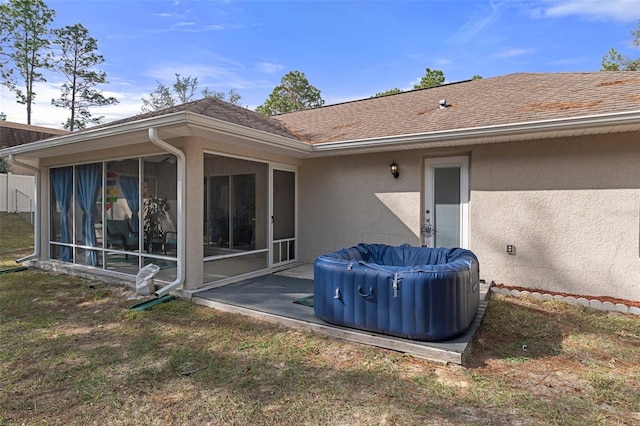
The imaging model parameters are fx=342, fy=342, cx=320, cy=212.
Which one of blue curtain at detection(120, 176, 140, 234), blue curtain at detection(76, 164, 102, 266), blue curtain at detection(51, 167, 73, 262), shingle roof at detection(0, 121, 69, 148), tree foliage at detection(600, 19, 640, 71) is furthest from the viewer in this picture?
tree foliage at detection(600, 19, 640, 71)

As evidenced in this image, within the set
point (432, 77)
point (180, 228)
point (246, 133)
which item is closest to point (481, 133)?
point (246, 133)

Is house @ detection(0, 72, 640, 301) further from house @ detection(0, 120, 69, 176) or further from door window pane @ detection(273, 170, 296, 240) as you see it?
house @ detection(0, 120, 69, 176)

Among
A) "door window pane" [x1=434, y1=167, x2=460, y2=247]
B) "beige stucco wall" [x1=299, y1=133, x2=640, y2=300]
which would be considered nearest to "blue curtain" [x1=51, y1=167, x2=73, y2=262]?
"beige stucco wall" [x1=299, y1=133, x2=640, y2=300]

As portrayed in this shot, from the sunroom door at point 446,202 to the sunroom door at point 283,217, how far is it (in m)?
2.84

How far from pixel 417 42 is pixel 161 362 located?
31.9ft

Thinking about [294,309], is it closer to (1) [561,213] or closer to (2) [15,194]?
(1) [561,213]

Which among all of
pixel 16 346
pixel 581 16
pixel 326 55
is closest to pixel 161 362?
pixel 16 346

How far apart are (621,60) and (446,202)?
25.3 metres

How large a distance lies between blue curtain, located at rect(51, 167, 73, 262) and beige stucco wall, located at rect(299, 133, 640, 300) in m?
6.30

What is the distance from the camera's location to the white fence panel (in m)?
15.8

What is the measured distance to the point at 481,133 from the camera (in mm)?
5199

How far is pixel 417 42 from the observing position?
950 cm

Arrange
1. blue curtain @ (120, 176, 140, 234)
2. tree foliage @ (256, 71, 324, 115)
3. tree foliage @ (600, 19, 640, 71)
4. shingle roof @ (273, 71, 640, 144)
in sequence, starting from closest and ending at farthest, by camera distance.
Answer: shingle roof @ (273, 71, 640, 144), blue curtain @ (120, 176, 140, 234), tree foliage @ (600, 19, 640, 71), tree foliage @ (256, 71, 324, 115)

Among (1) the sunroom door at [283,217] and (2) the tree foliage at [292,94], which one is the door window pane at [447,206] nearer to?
(1) the sunroom door at [283,217]
